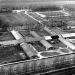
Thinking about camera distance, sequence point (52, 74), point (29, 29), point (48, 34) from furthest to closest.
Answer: point (29, 29)
point (48, 34)
point (52, 74)

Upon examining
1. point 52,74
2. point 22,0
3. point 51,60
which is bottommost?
point 52,74

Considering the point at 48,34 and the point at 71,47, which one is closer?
the point at 71,47

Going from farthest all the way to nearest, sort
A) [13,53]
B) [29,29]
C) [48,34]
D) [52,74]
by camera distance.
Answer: [29,29] → [48,34] → [13,53] → [52,74]

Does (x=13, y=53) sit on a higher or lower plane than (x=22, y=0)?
lower

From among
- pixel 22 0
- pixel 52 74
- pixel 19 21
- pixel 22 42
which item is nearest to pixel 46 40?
pixel 22 42

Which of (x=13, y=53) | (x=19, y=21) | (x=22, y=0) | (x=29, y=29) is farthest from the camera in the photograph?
(x=22, y=0)

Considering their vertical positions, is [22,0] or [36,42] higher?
[22,0]

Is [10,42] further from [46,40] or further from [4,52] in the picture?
[46,40]

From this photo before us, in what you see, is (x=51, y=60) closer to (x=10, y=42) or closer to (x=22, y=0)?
(x=10, y=42)

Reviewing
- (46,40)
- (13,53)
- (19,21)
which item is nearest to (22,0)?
(19,21)
